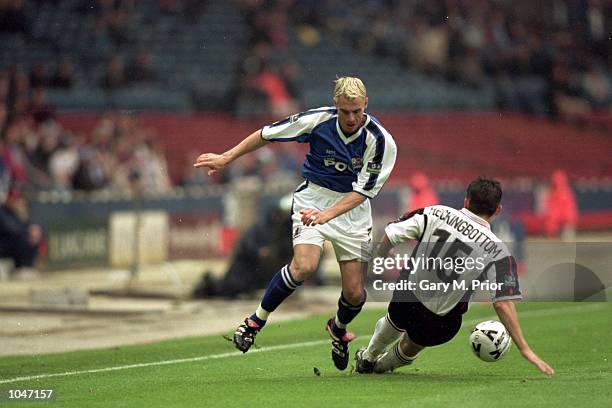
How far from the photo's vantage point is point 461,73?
102ft

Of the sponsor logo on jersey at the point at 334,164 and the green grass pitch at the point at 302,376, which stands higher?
the sponsor logo on jersey at the point at 334,164

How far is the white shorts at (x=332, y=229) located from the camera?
29.0ft

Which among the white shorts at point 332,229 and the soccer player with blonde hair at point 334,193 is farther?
the white shorts at point 332,229

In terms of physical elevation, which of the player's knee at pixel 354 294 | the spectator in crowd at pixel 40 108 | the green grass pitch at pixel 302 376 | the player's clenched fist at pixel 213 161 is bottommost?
the spectator in crowd at pixel 40 108

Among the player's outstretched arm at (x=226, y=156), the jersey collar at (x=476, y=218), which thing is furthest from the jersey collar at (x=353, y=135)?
the jersey collar at (x=476, y=218)

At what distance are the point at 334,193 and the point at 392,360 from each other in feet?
4.20

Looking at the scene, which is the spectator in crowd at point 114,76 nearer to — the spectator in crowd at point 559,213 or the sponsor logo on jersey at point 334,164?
the spectator in crowd at point 559,213

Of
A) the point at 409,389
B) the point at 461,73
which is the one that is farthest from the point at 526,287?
the point at 461,73

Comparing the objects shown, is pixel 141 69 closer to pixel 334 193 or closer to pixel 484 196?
pixel 334 193

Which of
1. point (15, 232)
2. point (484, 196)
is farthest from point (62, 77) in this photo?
point (484, 196)

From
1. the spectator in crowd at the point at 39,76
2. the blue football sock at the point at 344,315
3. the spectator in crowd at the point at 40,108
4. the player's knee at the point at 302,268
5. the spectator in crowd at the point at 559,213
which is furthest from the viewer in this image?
the spectator in crowd at the point at 559,213

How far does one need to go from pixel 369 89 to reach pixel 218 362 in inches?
769

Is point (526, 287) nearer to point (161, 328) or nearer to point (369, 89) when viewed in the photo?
point (161, 328)

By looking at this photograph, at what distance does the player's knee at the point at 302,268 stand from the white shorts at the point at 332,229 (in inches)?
6.5
